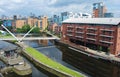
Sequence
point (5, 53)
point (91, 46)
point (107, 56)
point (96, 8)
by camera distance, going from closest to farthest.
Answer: point (5, 53) < point (107, 56) < point (91, 46) < point (96, 8)

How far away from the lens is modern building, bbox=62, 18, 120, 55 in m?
67.6

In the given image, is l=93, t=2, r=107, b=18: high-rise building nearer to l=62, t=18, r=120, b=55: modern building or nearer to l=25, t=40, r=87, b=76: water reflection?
l=62, t=18, r=120, b=55: modern building

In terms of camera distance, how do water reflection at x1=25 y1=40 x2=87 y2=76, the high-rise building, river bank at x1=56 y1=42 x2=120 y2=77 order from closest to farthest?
river bank at x1=56 y1=42 x2=120 y2=77 < water reflection at x1=25 y1=40 x2=87 y2=76 < the high-rise building

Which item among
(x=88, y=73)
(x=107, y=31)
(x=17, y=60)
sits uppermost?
(x=107, y=31)

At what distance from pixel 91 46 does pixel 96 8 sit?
116 metres

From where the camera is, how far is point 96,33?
248 ft

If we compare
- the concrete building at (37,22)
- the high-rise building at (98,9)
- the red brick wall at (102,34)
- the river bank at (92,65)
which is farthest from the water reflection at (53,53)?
the high-rise building at (98,9)

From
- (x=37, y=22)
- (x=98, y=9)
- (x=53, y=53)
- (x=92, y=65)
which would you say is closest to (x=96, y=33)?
(x=53, y=53)

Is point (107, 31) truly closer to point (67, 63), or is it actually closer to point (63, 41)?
point (67, 63)

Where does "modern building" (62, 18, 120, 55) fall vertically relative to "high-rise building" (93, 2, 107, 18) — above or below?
below

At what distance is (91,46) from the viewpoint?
8012cm

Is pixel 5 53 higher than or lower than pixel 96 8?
lower

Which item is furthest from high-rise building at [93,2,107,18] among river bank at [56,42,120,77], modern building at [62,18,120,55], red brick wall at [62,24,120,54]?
river bank at [56,42,120,77]

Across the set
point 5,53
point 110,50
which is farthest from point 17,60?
point 110,50
